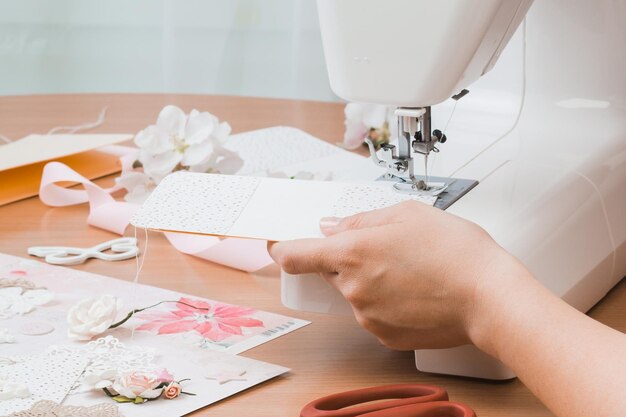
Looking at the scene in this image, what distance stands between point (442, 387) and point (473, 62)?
36 centimetres

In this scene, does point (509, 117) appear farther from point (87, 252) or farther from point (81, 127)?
point (81, 127)

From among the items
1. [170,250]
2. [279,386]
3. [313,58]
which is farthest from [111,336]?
[313,58]

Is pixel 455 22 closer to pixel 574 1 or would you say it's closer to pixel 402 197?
pixel 402 197

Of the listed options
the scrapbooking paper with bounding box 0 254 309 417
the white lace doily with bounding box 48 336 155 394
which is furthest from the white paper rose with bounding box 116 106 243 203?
the white lace doily with bounding box 48 336 155 394

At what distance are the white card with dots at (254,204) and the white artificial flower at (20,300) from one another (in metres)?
0.18

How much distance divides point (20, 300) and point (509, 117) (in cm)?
68

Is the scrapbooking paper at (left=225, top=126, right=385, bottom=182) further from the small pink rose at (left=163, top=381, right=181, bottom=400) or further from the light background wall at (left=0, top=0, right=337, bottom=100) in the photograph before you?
the light background wall at (left=0, top=0, right=337, bottom=100)

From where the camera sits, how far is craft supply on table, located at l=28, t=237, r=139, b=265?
1275 millimetres

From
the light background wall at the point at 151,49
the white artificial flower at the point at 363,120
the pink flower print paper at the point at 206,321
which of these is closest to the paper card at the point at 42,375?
the pink flower print paper at the point at 206,321

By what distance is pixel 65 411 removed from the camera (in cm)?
85

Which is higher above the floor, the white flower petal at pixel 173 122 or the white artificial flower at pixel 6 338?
the white flower petal at pixel 173 122

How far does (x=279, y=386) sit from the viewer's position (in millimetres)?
932

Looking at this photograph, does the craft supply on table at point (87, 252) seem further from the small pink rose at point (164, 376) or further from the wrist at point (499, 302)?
the wrist at point (499, 302)

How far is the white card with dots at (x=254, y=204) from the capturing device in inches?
39.5
